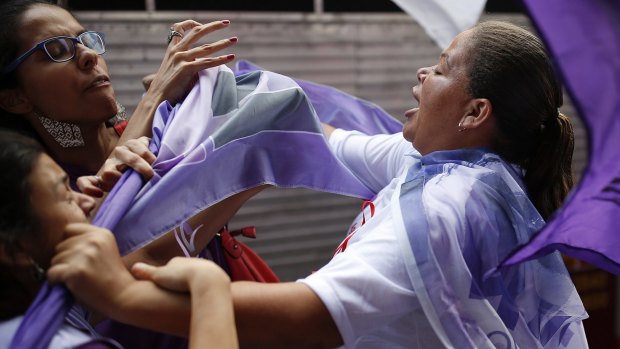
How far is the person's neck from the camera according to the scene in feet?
6.20

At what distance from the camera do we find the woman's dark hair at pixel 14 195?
1241 mm

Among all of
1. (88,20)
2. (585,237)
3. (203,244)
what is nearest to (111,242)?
(203,244)

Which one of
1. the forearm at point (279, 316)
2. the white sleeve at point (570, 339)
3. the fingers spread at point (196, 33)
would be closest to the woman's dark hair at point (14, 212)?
the forearm at point (279, 316)

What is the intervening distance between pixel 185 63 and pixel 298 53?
2391 mm

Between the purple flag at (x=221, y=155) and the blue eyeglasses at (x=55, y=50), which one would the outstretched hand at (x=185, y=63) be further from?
the blue eyeglasses at (x=55, y=50)

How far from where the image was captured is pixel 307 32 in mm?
4117

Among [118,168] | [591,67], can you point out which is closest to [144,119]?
[118,168]

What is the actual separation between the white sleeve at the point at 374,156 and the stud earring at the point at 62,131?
757mm

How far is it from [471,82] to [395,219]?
1.47 ft

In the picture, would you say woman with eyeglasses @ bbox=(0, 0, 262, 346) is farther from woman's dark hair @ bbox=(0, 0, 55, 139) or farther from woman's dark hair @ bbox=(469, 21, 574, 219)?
woman's dark hair @ bbox=(469, 21, 574, 219)

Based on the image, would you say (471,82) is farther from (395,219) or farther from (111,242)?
(111,242)

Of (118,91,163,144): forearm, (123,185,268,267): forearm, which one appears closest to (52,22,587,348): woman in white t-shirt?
(123,185,268,267): forearm

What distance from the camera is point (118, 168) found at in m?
1.58

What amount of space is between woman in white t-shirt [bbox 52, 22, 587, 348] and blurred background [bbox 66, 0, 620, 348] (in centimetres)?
208
